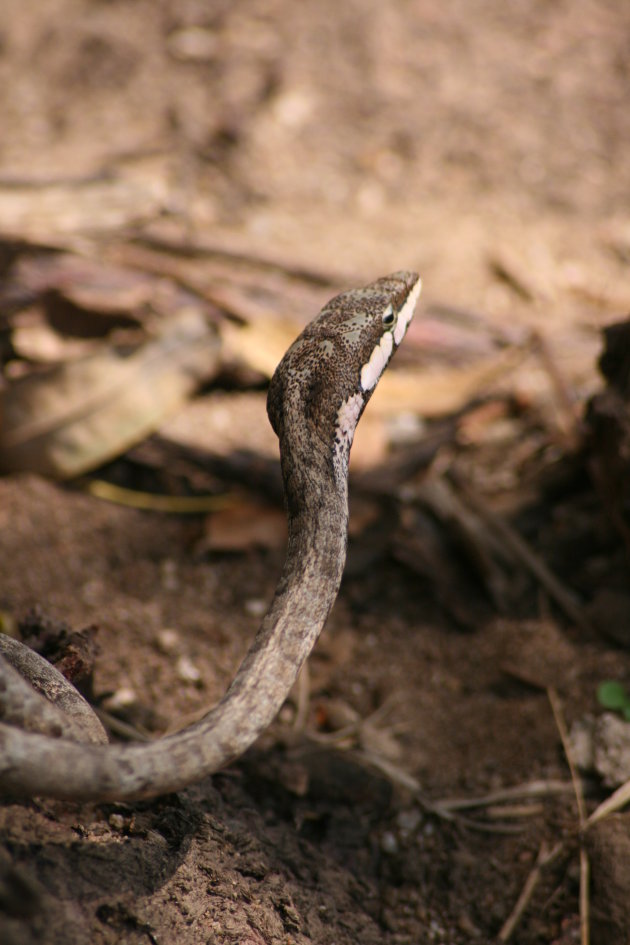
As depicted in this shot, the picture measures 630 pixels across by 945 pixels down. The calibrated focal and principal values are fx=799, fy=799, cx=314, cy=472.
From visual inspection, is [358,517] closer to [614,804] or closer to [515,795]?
[515,795]

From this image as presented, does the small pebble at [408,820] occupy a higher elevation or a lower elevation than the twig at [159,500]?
A: lower

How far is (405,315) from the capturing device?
3674 mm

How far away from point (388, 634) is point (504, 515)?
1.04m

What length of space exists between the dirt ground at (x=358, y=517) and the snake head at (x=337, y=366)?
→ 50.6 inches

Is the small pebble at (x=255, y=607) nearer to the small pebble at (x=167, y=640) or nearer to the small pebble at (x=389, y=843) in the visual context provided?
the small pebble at (x=167, y=640)

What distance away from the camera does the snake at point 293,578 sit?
2.18 m

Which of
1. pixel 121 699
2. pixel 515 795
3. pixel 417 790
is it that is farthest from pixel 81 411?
pixel 515 795

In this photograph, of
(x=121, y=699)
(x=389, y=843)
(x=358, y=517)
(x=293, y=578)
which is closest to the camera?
(x=293, y=578)

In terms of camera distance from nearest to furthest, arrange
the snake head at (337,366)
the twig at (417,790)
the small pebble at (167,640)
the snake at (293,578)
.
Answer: the snake at (293,578) → the snake head at (337,366) → the twig at (417,790) → the small pebble at (167,640)

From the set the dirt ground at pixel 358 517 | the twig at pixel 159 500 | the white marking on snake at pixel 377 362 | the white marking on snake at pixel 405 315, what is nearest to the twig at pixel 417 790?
the dirt ground at pixel 358 517

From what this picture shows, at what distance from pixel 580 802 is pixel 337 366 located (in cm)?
206

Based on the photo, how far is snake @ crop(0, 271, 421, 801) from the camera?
7.16ft

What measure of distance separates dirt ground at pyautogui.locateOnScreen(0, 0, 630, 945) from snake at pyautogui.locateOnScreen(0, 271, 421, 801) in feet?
0.98

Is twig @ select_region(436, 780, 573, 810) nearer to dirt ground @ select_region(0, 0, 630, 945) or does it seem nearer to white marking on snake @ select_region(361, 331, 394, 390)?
dirt ground @ select_region(0, 0, 630, 945)
